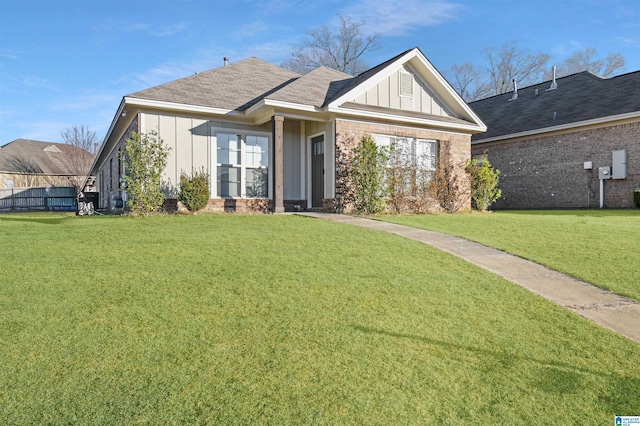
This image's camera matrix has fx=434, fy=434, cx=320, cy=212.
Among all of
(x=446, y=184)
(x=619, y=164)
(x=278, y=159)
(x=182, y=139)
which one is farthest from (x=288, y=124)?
(x=619, y=164)

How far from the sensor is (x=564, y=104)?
18.3 m

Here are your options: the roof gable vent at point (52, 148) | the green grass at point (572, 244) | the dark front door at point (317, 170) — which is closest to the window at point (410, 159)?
the dark front door at point (317, 170)

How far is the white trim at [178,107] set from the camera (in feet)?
35.2

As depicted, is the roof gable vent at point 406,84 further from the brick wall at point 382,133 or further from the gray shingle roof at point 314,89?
the gray shingle roof at point 314,89

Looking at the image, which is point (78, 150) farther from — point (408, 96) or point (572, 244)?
point (572, 244)

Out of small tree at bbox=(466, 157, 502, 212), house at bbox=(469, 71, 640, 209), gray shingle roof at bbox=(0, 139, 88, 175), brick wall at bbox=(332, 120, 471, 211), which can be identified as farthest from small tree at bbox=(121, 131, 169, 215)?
gray shingle roof at bbox=(0, 139, 88, 175)

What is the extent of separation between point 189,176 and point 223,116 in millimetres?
1934

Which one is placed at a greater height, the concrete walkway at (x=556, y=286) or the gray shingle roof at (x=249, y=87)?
the gray shingle roof at (x=249, y=87)

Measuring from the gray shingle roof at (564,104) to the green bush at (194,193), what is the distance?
13668mm

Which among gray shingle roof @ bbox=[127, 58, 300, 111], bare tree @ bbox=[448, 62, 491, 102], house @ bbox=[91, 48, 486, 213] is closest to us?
house @ bbox=[91, 48, 486, 213]

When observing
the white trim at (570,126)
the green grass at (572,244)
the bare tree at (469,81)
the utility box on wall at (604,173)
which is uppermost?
the bare tree at (469,81)

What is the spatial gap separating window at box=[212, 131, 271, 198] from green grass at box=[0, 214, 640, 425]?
23.8 feet

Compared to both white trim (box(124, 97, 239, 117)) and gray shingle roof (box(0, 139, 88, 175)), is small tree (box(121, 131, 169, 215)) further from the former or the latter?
gray shingle roof (box(0, 139, 88, 175))

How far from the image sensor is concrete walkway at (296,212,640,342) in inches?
152
